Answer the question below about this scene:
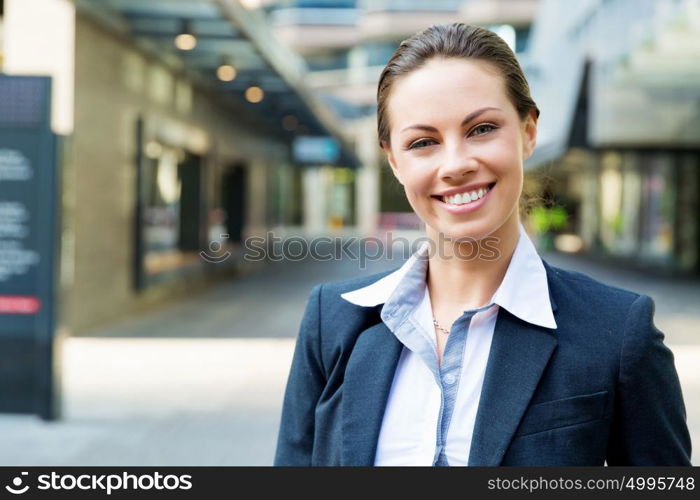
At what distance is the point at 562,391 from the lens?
149 centimetres

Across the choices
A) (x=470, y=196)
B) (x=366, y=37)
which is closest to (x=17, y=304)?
(x=470, y=196)

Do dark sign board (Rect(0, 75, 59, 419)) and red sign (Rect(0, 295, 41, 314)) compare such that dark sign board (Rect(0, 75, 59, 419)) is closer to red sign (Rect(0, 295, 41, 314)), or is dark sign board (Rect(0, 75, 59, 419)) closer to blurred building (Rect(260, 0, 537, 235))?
red sign (Rect(0, 295, 41, 314))

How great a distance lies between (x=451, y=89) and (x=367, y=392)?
574 millimetres

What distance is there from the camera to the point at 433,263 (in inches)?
66.6

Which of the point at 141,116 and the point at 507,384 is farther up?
the point at 141,116

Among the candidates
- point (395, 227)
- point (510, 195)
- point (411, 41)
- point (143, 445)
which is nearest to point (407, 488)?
point (510, 195)

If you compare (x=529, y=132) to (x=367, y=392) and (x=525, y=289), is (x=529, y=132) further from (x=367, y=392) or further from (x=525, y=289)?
(x=367, y=392)

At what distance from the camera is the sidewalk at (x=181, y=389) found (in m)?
5.40

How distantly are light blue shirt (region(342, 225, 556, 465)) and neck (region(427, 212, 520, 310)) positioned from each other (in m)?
0.03

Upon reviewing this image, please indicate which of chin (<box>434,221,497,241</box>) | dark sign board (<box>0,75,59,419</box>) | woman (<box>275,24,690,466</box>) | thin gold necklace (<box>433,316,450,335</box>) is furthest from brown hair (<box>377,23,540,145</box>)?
dark sign board (<box>0,75,59,419</box>)

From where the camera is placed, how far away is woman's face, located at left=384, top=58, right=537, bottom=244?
58.1 inches

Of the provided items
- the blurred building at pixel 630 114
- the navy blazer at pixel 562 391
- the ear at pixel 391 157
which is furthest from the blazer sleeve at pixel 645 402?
the blurred building at pixel 630 114

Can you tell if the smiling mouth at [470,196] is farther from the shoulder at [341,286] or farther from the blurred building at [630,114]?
the blurred building at [630,114]

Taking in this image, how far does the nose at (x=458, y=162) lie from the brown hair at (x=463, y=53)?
14 cm
